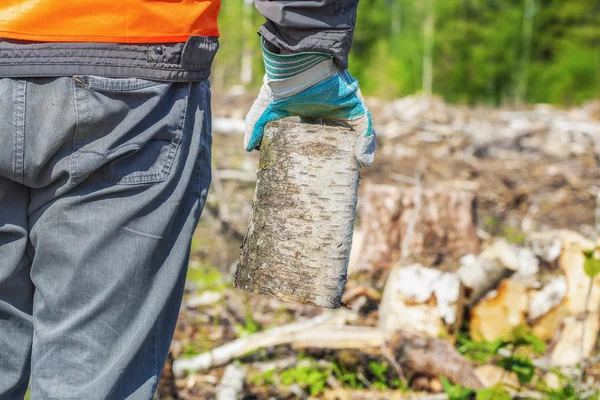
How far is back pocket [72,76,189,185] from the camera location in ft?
5.24

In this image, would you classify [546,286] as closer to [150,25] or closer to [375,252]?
[375,252]

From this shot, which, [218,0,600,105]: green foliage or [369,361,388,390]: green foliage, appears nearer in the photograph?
[369,361,388,390]: green foliage

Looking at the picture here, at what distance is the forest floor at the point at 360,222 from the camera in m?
3.36

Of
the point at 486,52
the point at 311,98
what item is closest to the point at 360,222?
the point at 311,98

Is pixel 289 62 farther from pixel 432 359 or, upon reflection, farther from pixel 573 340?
pixel 573 340

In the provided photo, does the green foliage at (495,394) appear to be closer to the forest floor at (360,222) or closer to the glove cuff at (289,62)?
the forest floor at (360,222)

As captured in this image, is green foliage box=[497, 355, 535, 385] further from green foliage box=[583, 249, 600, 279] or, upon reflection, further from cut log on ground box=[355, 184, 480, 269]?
cut log on ground box=[355, 184, 480, 269]

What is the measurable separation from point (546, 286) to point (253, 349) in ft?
A: 6.16

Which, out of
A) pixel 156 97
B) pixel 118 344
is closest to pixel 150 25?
pixel 156 97

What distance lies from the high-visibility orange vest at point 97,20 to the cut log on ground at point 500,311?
2.95m

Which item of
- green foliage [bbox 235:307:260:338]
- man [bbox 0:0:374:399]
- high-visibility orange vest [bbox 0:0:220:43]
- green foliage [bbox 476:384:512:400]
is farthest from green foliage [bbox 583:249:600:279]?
green foliage [bbox 235:307:260:338]

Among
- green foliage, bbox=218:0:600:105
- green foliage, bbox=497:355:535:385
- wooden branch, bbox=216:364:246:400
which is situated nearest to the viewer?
green foliage, bbox=497:355:535:385

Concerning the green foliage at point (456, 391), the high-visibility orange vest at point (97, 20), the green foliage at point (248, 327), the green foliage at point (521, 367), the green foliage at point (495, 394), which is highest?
the high-visibility orange vest at point (97, 20)

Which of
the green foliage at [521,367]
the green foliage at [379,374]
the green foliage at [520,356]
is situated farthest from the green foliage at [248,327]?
the green foliage at [521,367]
